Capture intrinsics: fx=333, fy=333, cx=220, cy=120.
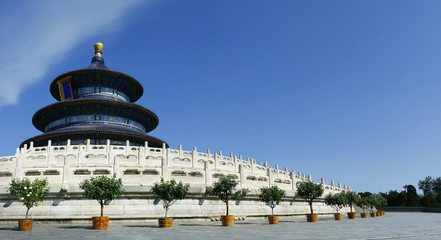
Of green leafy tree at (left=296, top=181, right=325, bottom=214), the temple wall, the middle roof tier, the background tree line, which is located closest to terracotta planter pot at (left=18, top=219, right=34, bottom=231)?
the temple wall

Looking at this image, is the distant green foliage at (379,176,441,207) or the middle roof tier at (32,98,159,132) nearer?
the middle roof tier at (32,98,159,132)

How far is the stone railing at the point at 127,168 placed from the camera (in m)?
26.0

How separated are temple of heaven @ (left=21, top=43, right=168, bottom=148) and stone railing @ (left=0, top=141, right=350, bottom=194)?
12.6 metres

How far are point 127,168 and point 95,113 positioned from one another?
2795cm

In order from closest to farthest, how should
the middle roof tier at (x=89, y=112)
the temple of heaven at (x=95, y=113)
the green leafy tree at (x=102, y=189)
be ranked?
the green leafy tree at (x=102, y=189), the temple of heaven at (x=95, y=113), the middle roof tier at (x=89, y=112)

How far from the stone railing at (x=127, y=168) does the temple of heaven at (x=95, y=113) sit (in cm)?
1262

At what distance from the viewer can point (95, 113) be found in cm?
5150

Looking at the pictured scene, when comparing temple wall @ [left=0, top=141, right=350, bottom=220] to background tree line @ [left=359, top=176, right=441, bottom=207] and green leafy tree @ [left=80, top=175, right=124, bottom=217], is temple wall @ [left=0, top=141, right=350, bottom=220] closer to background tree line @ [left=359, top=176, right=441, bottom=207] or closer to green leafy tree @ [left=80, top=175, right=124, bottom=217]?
green leafy tree @ [left=80, top=175, right=124, bottom=217]

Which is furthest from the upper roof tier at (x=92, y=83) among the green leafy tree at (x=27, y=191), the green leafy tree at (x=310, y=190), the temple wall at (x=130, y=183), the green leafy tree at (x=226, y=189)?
the green leafy tree at (x=310, y=190)

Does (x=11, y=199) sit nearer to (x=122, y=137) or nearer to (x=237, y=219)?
(x=237, y=219)

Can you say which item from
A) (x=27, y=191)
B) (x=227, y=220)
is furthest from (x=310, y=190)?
(x=27, y=191)

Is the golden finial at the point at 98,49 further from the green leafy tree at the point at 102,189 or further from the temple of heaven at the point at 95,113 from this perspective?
the green leafy tree at the point at 102,189

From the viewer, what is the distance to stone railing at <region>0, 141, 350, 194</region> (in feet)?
85.3

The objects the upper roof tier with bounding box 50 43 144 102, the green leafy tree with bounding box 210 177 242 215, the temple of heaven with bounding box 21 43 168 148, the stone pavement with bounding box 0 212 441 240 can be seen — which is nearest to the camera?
the stone pavement with bounding box 0 212 441 240
